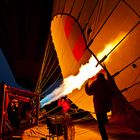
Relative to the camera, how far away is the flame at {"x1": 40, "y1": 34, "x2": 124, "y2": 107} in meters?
3.67

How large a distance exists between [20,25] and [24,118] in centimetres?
622

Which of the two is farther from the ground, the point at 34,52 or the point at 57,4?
the point at 34,52

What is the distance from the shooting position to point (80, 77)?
4887 mm

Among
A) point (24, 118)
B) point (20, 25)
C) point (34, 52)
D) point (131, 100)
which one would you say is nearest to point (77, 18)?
point (131, 100)

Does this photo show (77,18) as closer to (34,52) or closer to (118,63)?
(118,63)

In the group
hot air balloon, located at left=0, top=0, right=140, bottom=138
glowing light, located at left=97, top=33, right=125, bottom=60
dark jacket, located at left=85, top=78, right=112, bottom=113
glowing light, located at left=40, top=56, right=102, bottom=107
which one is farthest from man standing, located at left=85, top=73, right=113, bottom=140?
glowing light, located at left=40, top=56, right=102, bottom=107

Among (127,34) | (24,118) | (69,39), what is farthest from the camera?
(69,39)

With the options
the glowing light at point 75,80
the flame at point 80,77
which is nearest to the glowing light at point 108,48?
the flame at point 80,77

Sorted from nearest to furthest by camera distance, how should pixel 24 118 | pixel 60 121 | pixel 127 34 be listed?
pixel 127 34
pixel 60 121
pixel 24 118

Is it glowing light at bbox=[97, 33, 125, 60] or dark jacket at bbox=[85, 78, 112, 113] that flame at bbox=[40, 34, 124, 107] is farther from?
dark jacket at bbox=[85, 78, 112, 113]

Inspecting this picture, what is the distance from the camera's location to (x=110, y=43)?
11.9ft

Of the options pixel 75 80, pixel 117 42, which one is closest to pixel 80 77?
pixel 75 80

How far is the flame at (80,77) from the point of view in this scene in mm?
3672

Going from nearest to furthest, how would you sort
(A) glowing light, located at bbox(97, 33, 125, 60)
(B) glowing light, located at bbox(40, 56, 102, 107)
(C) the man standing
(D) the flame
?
1. (C) the man standing
2. (A) glowing light, located at bbox(97, 33, 125, 60)
3. (D) the flame
4. (B) glowing light, located at bbox(40, 56, 102, 107)
